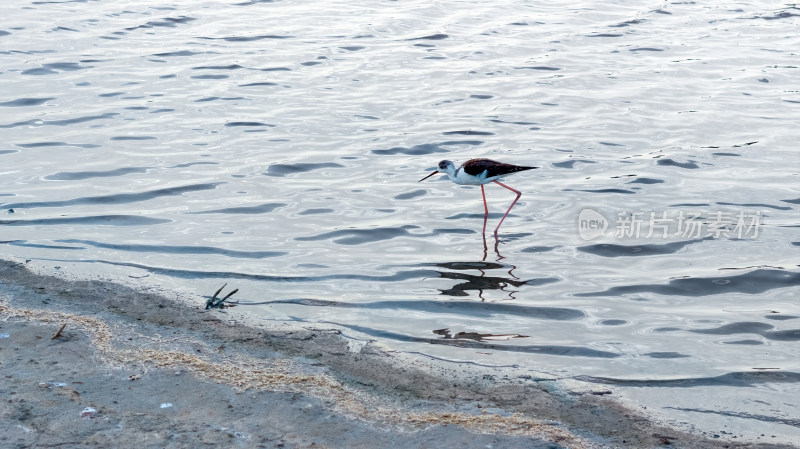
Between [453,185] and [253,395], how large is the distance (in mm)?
6185

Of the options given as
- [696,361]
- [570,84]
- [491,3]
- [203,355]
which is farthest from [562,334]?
[491,3]

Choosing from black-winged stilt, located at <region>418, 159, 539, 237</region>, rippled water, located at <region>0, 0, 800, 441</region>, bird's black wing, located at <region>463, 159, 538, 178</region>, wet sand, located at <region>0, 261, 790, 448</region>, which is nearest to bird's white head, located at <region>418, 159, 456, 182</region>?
black-winged stilt, located at <region>418, 159, 539, 237</region>

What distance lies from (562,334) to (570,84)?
27.5 ft

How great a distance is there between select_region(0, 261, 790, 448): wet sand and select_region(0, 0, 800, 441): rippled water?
54cm

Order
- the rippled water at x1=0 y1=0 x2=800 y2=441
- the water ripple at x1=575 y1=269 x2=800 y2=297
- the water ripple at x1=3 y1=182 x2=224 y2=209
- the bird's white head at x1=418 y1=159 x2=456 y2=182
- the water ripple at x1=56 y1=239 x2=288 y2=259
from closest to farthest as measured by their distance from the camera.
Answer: the rippled water at x1=0 y1=0 x2=800 y2=441
the water ripple at x1=575 y1=269 x2=800 y2=297
the water ripple at x1=56 y1=239 x2=288 y2=259
the water ripple at x1=3 y1=182 x2=224 y2=209
the bird's white head at x1=418 y1=159 x2=456 y2=182

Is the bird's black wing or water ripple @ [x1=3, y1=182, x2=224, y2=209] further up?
the bird's black wing

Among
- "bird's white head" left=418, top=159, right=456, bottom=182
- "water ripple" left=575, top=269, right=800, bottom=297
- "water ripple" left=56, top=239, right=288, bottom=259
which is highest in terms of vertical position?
"bird's white head" left=418, top=159, right=456, bottom=182

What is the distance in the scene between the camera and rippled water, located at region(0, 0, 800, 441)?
672 cm

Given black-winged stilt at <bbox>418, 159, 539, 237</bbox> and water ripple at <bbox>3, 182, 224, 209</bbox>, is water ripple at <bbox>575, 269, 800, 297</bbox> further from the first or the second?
water ripple at <bbox>3, 182, 224, 209</bbox>

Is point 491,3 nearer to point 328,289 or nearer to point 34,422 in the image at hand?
point 328,289

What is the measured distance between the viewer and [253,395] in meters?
4.98

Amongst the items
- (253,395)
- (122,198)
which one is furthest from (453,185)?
(253,395)

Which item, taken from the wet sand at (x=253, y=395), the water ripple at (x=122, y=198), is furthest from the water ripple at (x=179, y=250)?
the wet sand at (x=253, y=395)

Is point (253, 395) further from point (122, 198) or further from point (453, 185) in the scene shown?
point (453, 185)
